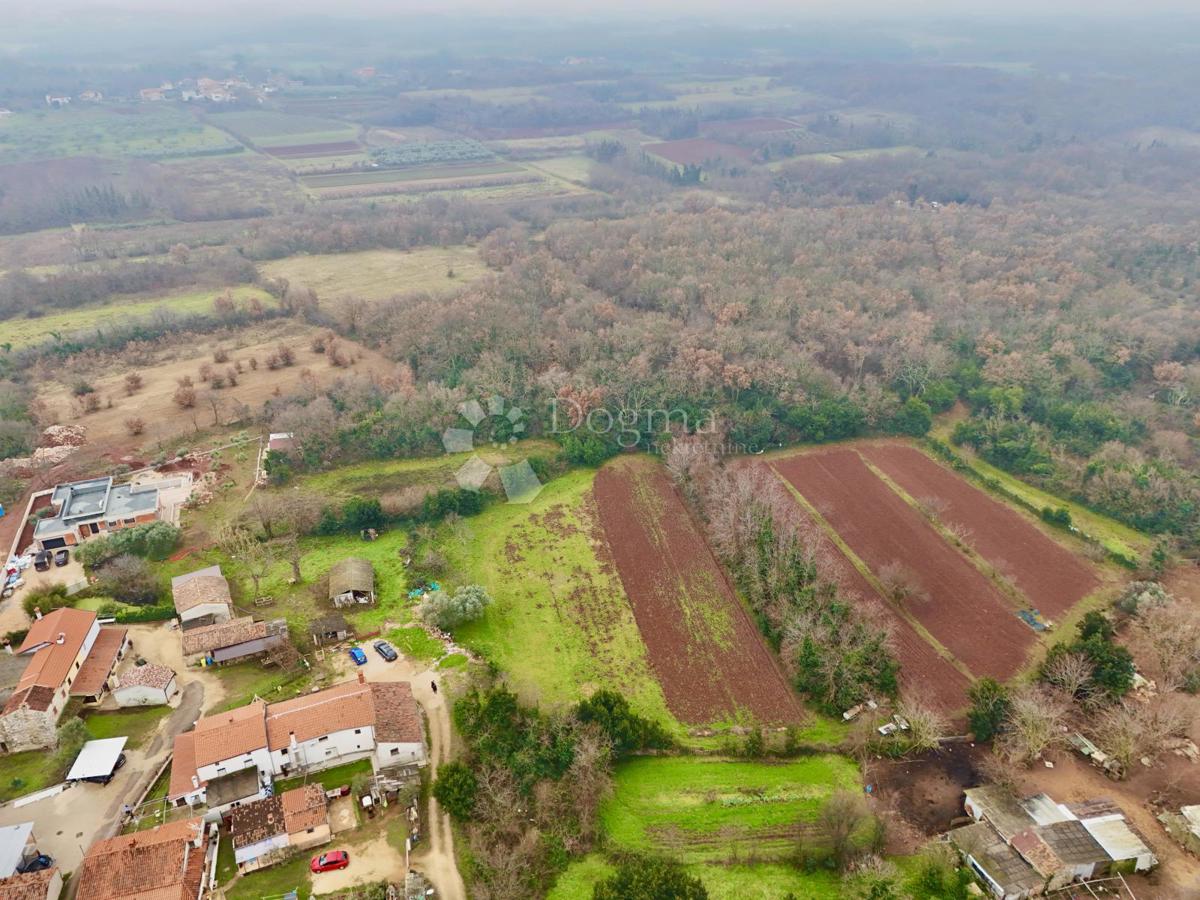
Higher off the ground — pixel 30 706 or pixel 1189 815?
pixel 30 706

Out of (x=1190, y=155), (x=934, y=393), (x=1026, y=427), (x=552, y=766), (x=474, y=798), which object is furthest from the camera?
(x=1190, y=155)

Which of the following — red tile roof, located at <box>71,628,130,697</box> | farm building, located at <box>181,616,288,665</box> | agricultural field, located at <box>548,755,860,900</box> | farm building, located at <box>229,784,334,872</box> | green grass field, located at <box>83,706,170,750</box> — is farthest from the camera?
farm building, located at <box>181,616,288,665</box>

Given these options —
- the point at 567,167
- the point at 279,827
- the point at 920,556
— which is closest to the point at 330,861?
the point at 279,827

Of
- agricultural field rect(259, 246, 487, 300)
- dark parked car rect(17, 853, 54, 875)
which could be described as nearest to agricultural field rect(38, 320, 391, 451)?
agricultural field rect(259, 246, 487, 300)

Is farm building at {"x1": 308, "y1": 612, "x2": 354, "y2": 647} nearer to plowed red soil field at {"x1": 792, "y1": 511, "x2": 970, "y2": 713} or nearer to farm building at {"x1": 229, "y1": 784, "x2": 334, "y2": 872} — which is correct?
farm building at {"x1": 229, "y1": 784, "x2": 334, "y2": 872}

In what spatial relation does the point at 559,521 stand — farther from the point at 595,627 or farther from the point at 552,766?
the point at 552,766

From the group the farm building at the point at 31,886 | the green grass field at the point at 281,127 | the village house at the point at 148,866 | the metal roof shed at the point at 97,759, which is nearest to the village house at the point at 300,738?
the village house at the point at 148,866

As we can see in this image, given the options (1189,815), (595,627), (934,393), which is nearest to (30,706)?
(595,627)
